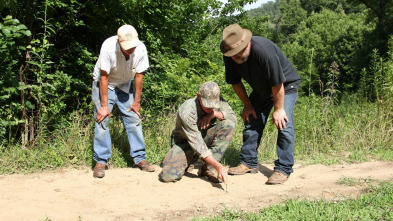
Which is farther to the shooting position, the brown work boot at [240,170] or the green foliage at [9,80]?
the green foliage at [9,80]

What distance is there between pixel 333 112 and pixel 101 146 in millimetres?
3946

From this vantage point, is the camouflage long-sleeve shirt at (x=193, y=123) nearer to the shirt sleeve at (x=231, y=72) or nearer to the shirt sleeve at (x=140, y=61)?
the shirt sleeve at (x=231, y=72)

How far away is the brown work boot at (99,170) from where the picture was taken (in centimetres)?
441

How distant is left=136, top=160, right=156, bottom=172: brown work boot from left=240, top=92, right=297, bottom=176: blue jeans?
47.2 inches

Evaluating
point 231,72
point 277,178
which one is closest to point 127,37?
point 231,72

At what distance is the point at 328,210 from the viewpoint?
130 inches

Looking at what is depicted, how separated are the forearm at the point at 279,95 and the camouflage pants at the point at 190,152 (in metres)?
0.64

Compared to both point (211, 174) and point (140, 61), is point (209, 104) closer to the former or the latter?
point (211, 174)

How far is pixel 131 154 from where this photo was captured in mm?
4738

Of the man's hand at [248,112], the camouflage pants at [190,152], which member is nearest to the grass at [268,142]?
the camouflage pants at [190,152]

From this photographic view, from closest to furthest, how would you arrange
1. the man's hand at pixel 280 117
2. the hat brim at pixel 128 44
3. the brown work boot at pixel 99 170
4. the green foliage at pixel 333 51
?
1. the man's hand at pixel 280 117
2. the hat brim at pixel 128 44
3. the brown work boot at pixel 99 170
4. the green foliage at pixel 333 51

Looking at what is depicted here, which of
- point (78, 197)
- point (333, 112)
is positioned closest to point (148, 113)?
point (78, 197)

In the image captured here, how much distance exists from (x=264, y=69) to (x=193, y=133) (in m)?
1.07

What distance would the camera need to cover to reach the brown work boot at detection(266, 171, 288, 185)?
13.8 ft
